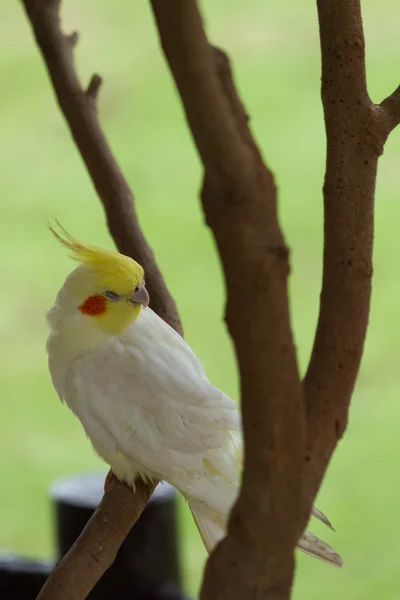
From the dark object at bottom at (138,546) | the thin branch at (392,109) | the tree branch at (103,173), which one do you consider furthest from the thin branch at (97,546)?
the dark object at bottom at (138,546)

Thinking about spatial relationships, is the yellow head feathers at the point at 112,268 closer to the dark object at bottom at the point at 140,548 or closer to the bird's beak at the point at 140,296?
the bird's beak at the point at 140,296

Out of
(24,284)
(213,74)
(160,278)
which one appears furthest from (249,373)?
(24,284)

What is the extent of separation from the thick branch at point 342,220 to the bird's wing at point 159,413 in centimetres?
15

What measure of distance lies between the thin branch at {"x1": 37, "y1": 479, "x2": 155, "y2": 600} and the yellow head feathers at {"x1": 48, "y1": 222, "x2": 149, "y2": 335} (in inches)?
4.6

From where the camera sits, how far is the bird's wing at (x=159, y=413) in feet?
2.03

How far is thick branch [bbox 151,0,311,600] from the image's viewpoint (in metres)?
0.33

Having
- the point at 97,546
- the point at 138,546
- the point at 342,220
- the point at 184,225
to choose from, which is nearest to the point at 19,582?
the point at 138,546

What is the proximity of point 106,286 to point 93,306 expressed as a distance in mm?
22

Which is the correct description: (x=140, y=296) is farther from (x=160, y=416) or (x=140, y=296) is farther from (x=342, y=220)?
(x=342, y=220)

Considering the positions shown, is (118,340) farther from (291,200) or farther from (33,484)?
(291,200)

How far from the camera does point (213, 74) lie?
0.33 meters

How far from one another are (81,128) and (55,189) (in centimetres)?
192

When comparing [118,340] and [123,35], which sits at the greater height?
[123,35]

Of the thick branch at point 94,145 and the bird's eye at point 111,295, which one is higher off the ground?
the thick branch at point 94,145
